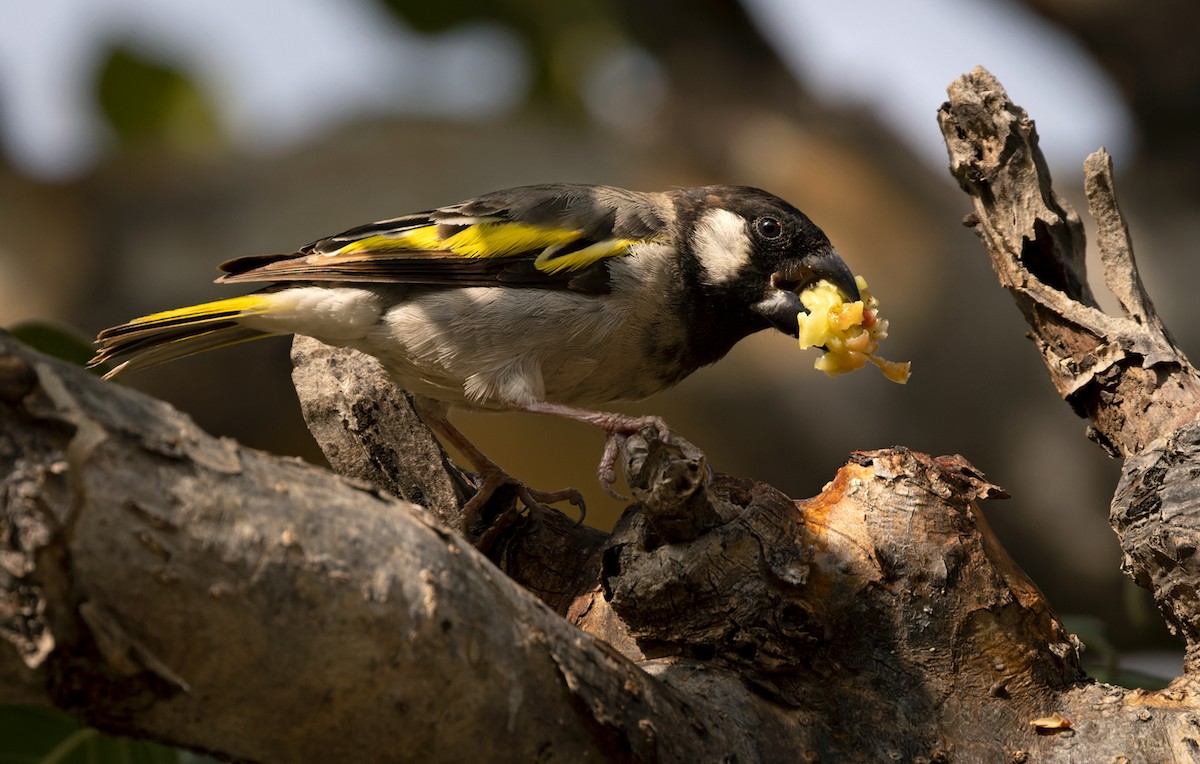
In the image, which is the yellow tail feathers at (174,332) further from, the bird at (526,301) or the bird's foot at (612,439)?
the bird's foot at (612,439)

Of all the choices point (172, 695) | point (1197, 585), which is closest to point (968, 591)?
point (1197, 585)

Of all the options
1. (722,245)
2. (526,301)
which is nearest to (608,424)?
(526,301)

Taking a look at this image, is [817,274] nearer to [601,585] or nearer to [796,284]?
[796,284]

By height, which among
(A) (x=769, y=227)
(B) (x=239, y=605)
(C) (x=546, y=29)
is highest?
(C) (x=546, y=29)

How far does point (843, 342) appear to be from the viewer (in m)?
3.74

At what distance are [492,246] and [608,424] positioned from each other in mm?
874

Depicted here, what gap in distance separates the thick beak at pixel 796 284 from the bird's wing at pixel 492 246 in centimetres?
47

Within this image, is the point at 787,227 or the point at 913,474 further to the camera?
the point at 787,227

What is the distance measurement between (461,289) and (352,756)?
2.38 metres

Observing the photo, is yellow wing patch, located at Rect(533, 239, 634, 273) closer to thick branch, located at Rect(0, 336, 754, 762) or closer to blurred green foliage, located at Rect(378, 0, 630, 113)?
thick branch, located at Rect(0, 336, 754, 762)

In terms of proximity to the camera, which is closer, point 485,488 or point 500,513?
point 500,513

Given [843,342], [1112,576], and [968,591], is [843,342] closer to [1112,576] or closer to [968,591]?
[968,591]

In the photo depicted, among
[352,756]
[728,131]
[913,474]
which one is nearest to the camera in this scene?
[352,756]

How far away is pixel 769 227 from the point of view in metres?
4.21
